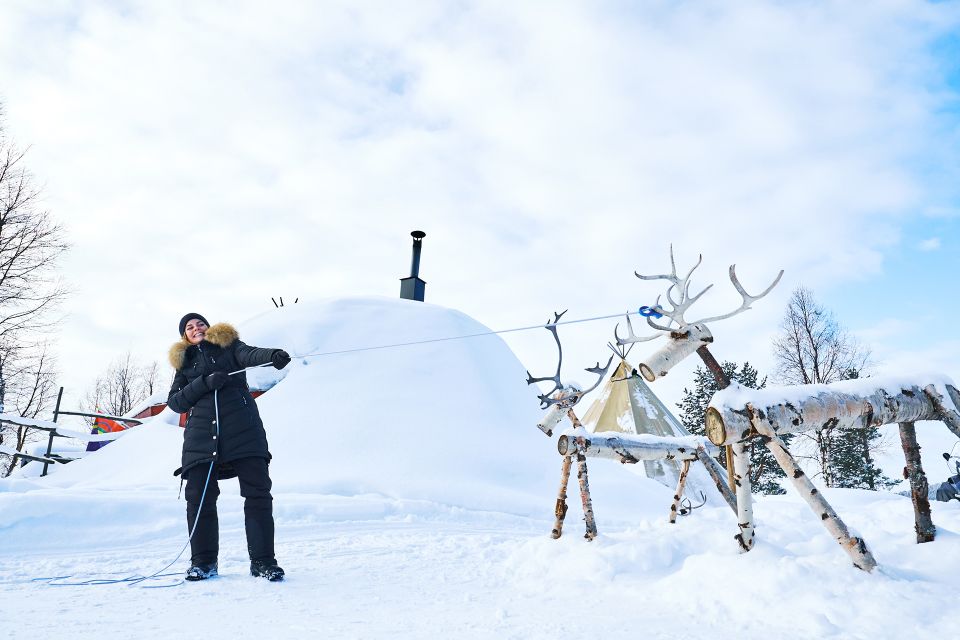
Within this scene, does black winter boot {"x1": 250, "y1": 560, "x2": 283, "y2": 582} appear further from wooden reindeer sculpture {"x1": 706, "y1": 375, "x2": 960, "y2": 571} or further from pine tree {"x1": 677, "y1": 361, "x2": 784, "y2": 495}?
Result: pine tree {"x1": 677, "y1": 361, "x2": 784, "y2": 495}

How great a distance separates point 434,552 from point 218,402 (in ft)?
6.42

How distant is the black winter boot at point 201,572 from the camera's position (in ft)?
11.3

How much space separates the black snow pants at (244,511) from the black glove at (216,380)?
0.50 metres

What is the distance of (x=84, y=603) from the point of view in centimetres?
287

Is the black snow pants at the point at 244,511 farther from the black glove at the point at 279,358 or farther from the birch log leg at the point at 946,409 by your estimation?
the birch log leg at the point at 946,409

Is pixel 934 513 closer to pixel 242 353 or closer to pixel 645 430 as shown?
pixel 242 353

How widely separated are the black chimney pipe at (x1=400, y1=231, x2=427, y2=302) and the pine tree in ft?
34.1

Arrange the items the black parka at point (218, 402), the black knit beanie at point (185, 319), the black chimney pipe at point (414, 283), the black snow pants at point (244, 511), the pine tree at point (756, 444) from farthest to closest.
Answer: the pine tree at point (756, 444) < the black chimney pipe at point (414, 283) < the black knit beanie at point (185, 319) < the black parka at point (218, 402) < the black snow pants at point (244, 511)

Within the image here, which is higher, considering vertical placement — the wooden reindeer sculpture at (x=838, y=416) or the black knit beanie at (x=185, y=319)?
the black knit beanie at (x=185, y=319)

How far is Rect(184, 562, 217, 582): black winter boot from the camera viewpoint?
135 inches

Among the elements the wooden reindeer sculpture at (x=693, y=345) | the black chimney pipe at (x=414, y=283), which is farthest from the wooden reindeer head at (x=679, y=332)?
the black chimney pipe at (x=414, y=283)

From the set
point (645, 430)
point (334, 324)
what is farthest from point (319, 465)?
point (645, 430)

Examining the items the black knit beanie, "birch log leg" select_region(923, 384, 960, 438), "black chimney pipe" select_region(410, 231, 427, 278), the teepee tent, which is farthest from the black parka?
"black chimney pipe" select_region(410, 231, 427, 278)

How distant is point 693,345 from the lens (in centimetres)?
358
